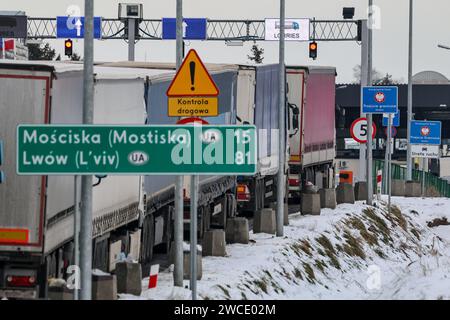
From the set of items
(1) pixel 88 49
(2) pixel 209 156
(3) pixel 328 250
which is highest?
(1) pixel 88 49

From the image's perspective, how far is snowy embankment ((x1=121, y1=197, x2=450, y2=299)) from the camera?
23188 mm

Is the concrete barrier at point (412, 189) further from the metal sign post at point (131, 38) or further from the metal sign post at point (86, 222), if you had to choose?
the metal sign post at point (86, 222)

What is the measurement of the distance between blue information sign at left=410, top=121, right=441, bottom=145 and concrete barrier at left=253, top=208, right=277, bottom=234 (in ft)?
77.1

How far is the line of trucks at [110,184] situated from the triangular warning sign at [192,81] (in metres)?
1.32

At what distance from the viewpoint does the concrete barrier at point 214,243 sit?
27520 millimetres

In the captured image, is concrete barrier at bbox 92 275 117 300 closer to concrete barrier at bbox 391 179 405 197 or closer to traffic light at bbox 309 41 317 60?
concrete barrier at bbox 391 179 405 197

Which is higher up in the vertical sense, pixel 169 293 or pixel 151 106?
pixel 151 106

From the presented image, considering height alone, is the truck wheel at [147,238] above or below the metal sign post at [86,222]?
below

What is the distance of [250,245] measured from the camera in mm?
30016

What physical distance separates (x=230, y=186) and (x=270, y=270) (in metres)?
7.51

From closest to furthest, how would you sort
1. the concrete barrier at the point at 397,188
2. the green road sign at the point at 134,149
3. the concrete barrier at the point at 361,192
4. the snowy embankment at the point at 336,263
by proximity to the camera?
the green road sign at the point at 134,149 < the snowy embankment at the point at 336,263 < the concrete barrier at the point at 361,192 < the concrete barrier at the point at 397,188

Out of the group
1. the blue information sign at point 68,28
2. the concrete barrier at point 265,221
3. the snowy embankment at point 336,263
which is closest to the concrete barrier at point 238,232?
the snowy embankment at point 336,263
